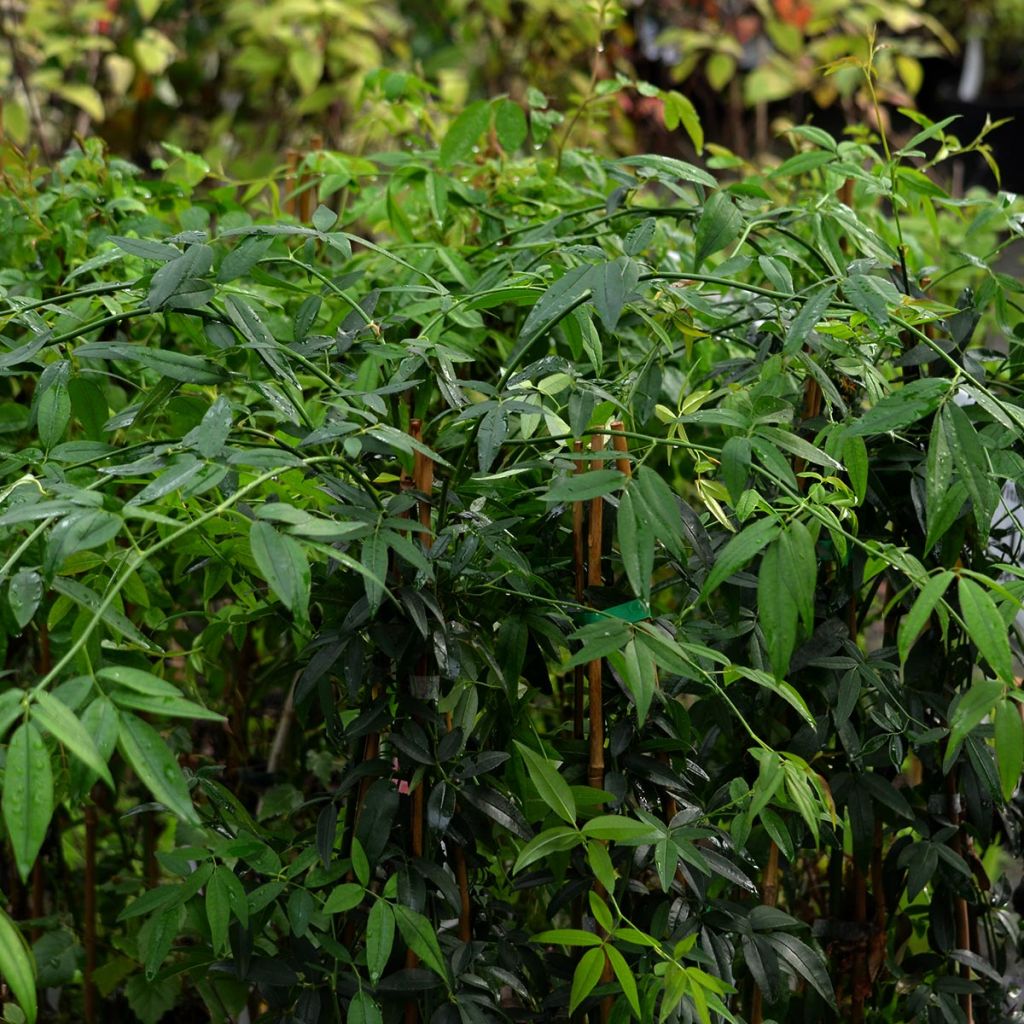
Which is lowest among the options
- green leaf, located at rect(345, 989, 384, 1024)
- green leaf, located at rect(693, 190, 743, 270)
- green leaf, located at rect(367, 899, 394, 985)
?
green leaf, located at rect(345, 989, 384, 1024)

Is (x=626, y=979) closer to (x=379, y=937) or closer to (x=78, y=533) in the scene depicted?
(x=379, y=937)

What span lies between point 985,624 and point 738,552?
0.16 meters

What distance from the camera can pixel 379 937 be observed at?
917mm

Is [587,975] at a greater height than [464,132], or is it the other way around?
[464,132]

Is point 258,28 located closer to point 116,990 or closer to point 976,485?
point 116,990

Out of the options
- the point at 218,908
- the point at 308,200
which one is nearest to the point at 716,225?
the point at 218,908

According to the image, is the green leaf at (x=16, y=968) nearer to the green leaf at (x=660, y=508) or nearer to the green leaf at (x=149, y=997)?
the green leaf at (x=660, y=508)

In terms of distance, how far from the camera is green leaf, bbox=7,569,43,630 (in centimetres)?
79

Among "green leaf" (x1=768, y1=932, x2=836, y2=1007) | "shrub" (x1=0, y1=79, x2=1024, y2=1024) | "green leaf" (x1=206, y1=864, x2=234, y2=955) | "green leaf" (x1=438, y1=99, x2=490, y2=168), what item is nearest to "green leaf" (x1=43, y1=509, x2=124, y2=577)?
"shrub" (x1=0, y1=79, x2=1024, y2=1024)

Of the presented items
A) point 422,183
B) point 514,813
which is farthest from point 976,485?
point 422,183

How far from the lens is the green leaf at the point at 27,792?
662mm

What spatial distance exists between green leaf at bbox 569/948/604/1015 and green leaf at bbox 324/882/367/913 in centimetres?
17

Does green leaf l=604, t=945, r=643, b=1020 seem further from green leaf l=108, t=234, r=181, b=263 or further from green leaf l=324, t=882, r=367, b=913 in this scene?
green leaf l=108, t=234, r=181, b=263

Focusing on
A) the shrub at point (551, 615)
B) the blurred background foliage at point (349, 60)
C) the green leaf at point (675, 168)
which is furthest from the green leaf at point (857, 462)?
the blurred background foliage at point (349, 60)
